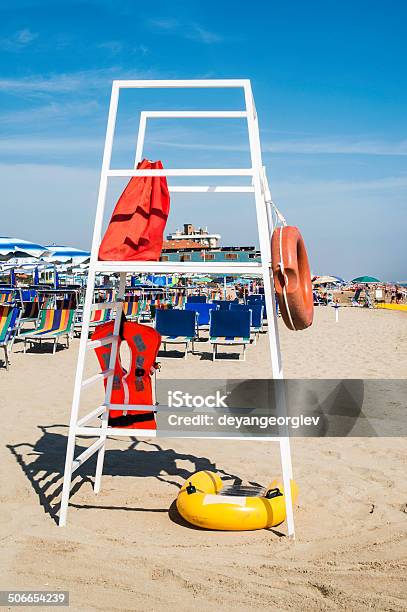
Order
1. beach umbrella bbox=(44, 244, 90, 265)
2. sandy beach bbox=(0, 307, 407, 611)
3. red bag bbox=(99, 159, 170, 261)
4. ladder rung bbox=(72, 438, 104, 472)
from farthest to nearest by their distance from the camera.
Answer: beach umbrella bbox=(44, 244, 90, 265) < ladder rung bbox=(72, 438, 104, 472) < red bag bbox=(99, 159, 170, 261) < sandy beach bbox=(0, 307, 407, 611)

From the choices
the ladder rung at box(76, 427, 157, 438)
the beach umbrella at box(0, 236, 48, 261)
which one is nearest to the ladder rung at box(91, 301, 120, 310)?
the ladder rung at box(76, 427, 157, 438)

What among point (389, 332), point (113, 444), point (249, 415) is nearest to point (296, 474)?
point (249, 415)

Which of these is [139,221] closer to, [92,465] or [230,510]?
[230,510]

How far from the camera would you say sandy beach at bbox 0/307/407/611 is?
289cm

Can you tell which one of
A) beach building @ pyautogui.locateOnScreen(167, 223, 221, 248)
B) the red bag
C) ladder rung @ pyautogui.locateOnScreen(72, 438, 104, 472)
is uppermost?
beach building @ pyautogui.locateOnScreen(167, 223, 221, 248)

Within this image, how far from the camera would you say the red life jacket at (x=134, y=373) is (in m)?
4.15

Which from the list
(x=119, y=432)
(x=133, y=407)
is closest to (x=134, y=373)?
(x=133, y=407)

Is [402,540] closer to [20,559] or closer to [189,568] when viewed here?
[189,568]

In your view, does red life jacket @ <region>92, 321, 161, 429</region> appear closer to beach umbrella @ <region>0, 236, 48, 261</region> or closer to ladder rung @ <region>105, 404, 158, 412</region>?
ladder rung @ <region>105, 404, 158, 412</region>

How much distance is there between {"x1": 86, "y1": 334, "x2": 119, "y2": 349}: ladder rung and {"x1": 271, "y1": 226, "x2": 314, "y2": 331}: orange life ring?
4.16ft

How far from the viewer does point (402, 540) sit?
3453 mm

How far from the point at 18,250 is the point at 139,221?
1388 centimetres

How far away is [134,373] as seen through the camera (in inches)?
167

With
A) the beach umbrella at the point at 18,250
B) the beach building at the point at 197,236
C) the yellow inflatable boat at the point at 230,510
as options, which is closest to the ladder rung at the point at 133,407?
the yellow inflatable boat at the point at 230,510
